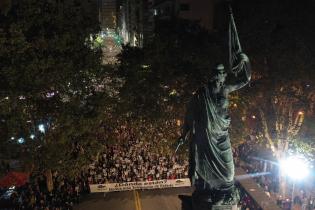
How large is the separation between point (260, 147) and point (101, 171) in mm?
10806

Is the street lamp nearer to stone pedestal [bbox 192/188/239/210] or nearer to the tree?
the tree

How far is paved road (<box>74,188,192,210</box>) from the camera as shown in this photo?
70.5 ft

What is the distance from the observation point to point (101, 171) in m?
25.1


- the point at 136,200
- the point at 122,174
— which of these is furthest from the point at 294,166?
the point at 122,174

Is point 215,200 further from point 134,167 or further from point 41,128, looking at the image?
point 134,167

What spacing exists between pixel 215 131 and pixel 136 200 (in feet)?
46.2

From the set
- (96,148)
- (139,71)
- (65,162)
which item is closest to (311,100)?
(139,71)

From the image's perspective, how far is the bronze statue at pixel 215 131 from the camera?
890cm

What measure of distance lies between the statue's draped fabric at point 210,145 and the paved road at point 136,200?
12.5 metres

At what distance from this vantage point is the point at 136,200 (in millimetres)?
22219

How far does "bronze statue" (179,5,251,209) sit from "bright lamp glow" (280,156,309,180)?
14747 millimetres

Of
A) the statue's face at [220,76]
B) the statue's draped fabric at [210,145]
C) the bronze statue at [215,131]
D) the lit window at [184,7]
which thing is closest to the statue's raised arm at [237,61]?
the bronze statue at [215,131]

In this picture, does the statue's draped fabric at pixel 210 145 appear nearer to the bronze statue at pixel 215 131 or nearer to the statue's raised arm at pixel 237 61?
the bronze statue at pixel 215 131

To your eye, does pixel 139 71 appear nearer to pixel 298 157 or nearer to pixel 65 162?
pixel 65 162
